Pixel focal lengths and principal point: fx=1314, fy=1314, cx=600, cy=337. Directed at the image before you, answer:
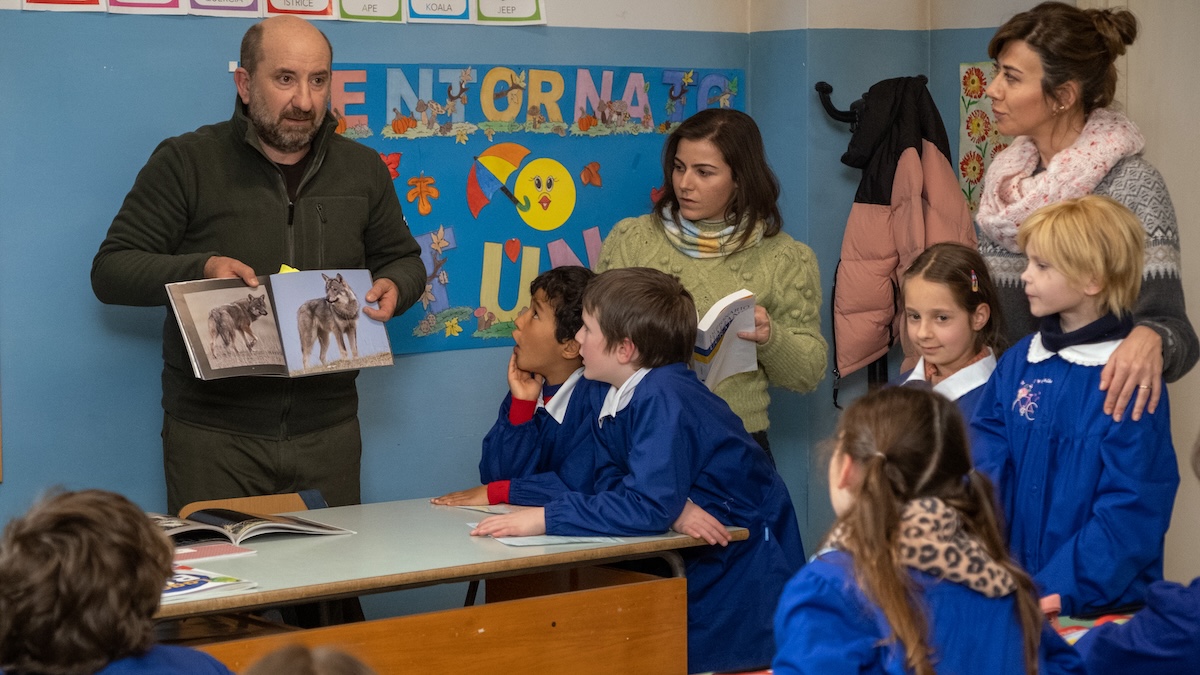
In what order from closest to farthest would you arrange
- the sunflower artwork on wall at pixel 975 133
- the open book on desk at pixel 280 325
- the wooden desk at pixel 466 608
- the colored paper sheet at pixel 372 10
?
the wooden desk at pixel 466 608 < the open book on desk at pixel 280 325 < the colored paper sheet at pixel 372 10 < the sunflower artwork on wall at pixel 975 133

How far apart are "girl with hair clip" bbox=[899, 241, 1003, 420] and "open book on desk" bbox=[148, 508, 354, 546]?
1.34 meters

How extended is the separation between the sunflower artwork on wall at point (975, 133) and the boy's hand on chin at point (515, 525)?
2.22m

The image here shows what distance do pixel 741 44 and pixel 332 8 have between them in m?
1.49

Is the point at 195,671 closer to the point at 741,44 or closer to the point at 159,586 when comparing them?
the point at 159,586

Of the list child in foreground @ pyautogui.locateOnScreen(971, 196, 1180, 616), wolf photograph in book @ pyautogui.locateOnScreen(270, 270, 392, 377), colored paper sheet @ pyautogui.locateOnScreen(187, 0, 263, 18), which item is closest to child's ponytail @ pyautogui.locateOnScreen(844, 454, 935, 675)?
child in foreground @ pyautogui.locateOnScreen(971, 196, 1180, 616)

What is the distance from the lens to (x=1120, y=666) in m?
1.92

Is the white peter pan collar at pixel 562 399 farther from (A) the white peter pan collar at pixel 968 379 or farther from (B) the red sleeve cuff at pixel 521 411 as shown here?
(A) the white peter pan collar at pixel 968 379

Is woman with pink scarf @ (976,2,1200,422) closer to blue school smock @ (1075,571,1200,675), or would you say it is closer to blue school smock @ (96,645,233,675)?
blue school smock @ (1075,571,1200,675)

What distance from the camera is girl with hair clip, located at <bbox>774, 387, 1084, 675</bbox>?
163 cm

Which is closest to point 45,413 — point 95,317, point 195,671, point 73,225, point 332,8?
point 95,317

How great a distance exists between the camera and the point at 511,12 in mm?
4145

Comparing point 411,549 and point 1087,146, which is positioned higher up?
point 1087,146

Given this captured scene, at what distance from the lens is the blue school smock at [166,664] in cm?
168

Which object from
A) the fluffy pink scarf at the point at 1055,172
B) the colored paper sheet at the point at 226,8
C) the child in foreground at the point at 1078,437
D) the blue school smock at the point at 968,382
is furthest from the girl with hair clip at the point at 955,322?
the colored paper sheet at the point at 226,8
